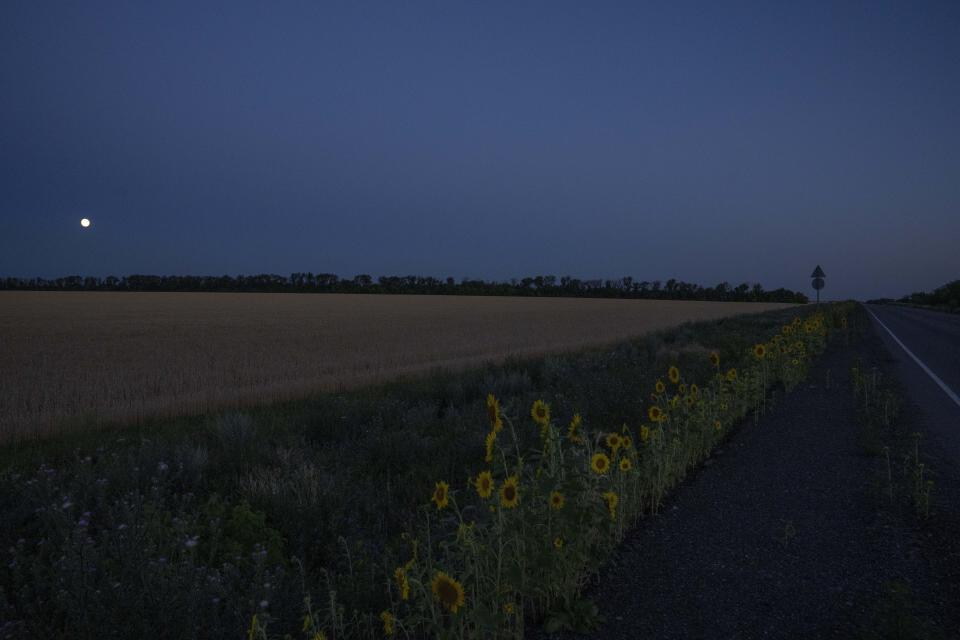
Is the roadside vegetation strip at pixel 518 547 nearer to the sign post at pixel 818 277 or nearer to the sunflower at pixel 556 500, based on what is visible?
the sunflower at pixel 556 500

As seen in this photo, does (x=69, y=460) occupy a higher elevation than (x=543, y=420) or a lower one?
lower

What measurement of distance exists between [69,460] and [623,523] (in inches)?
218

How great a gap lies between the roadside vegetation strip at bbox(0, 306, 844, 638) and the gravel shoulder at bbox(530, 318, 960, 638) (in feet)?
0.89

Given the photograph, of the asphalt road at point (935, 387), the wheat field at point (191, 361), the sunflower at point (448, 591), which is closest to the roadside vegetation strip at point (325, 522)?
the sunflower at point (448, 591)

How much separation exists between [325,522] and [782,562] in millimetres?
3072

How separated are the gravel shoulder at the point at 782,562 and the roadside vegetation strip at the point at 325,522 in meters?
0.27

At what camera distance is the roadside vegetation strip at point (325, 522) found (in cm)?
286

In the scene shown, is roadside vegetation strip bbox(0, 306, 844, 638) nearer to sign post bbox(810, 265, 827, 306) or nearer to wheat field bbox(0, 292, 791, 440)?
wheat field bbox(0, 292, 791, 440)

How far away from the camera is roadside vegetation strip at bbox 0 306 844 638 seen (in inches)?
112

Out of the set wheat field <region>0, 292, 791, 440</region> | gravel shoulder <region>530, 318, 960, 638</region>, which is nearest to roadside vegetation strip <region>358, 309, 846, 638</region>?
gravel shoulder <region>530, 318, 960, 638</region>

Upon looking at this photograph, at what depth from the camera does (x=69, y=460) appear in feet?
19.7

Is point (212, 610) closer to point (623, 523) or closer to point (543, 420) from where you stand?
point (543, 420)

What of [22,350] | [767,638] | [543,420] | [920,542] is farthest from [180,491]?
[22,350]

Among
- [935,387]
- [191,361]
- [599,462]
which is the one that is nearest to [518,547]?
[599,462]
